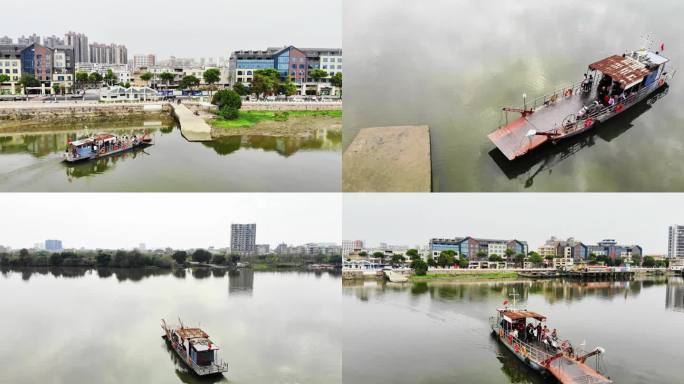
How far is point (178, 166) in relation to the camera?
5.06 metres

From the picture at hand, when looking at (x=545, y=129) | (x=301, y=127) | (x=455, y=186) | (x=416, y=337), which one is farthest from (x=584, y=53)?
(x=301, y=127)

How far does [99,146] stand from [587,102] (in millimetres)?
4836

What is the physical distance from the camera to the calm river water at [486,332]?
3924 mm

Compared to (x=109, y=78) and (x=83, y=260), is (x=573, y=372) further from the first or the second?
(x=109, y=78)

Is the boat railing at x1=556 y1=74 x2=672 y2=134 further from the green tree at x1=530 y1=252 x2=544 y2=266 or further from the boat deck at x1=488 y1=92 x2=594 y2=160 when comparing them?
the green tree at x1=530 y1=252 x2=544 y2=266

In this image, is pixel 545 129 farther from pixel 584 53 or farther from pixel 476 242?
pixel 476 242

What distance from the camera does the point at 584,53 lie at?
473 cm

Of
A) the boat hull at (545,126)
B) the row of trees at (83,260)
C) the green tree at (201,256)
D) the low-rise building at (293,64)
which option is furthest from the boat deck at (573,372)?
the row of trees at (83,260)

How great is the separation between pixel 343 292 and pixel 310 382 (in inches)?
87.1

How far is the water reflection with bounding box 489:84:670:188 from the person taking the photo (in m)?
3.56

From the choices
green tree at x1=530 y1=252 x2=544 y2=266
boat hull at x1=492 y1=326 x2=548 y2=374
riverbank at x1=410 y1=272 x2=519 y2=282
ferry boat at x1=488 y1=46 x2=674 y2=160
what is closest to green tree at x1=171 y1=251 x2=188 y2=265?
riverbank at x1=410 y1=272 x2=519 y2=282

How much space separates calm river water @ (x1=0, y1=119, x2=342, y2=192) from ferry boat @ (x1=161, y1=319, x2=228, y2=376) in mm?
1478

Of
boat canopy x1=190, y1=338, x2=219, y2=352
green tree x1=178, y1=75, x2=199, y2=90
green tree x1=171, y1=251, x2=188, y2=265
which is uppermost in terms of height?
green tree x1=178, y1=75, x2=199, y2=90

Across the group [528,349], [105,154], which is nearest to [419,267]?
[528,349]
